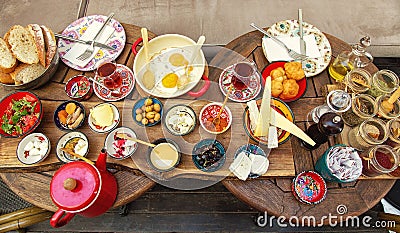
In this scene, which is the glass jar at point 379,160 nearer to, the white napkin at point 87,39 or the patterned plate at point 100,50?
the patterned plate at point 100,50

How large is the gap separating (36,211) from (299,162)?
1375 mm

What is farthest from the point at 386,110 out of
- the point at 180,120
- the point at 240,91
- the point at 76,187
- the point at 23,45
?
the point at 23,45

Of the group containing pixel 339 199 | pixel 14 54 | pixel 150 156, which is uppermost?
pixel 14 54

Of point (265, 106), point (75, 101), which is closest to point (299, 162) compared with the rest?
point (265, 106)

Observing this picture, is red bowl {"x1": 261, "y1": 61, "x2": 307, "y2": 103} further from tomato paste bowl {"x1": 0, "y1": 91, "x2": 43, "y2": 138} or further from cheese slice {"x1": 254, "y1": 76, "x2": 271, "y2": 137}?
tomato paste bowl {"x1": 0, "y1": 91, "x2": 43, "y2": 138}

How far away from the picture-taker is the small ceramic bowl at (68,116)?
4.83 ft

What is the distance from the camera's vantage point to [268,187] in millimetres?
1415

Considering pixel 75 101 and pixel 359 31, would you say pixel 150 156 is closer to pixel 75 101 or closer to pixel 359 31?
pixel 75 101

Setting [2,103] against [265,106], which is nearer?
[265,106]

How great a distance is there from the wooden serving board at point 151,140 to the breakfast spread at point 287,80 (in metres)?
0.21

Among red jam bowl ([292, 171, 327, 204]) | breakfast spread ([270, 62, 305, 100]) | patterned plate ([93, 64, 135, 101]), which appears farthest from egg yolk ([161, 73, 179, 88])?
red jam bowl ([292, 171, 327, 204])

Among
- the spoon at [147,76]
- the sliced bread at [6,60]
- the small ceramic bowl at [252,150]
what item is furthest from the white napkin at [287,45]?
the sliced bread at [6,60]

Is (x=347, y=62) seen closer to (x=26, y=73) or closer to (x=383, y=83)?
(x=383, y=83)

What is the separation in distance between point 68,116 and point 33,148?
0.71ft
